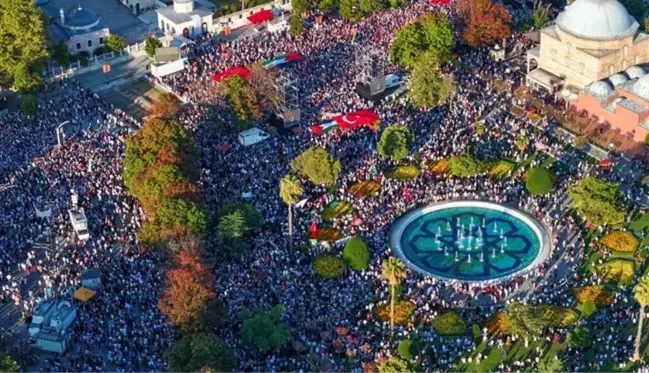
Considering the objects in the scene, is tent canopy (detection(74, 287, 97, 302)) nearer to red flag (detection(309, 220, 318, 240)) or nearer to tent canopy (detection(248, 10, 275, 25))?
red flag (detection(309, 220, 318, 240))

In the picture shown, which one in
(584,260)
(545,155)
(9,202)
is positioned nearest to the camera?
(584,260)

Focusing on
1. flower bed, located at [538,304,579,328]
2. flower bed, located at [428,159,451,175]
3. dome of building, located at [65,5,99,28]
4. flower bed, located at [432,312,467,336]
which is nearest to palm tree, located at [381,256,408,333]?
flower bed, located at [432,312,467,336]

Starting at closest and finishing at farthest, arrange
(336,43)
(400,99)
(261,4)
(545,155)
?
(545,155) < (400,99) < (336,43) < (261,4)

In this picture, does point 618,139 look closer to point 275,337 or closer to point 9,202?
point 275,337

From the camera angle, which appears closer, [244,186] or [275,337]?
[275,337]

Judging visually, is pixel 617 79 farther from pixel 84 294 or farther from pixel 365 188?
pixel 84 294

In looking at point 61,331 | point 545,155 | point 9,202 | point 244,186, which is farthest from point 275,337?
point 545,155

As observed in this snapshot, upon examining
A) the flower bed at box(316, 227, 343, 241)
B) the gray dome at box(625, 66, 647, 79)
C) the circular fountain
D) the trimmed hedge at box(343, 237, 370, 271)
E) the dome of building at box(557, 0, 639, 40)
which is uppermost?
the dome of building at box(557, 0, 639, 40)
